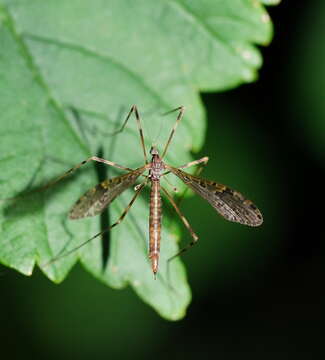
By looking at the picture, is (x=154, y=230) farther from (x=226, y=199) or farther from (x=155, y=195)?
(x=226, y=199)

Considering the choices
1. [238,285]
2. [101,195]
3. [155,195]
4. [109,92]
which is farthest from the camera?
[238,285]

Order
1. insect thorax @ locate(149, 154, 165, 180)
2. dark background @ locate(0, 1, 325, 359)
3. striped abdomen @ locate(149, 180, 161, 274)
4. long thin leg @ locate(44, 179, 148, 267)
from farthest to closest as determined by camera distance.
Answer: dark background @ locate(0, 1, 325, 359), insect thorax @ locate(149, 154, 165, 180), striped abdomen @ locate(149, 180, 161, 274), long thin leg @ locate(44, 179, 148, 267)

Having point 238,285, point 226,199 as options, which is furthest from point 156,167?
point 238,285

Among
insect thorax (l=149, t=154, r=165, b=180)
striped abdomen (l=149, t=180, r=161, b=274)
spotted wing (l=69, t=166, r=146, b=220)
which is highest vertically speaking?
insect thorax (l=149, t=154, r=165, b=180)

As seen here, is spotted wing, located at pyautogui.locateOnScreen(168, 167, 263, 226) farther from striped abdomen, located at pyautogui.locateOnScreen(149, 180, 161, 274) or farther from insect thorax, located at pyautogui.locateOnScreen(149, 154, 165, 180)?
striped abdomen, located at pyautogui.locateOnScreen(149, 180, 161, 274)

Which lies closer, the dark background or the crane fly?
the crane fly

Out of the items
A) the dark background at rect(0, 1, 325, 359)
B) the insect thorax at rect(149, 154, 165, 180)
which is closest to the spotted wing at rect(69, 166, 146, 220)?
the insect thorax at rect(149, 154, 165, 180)
